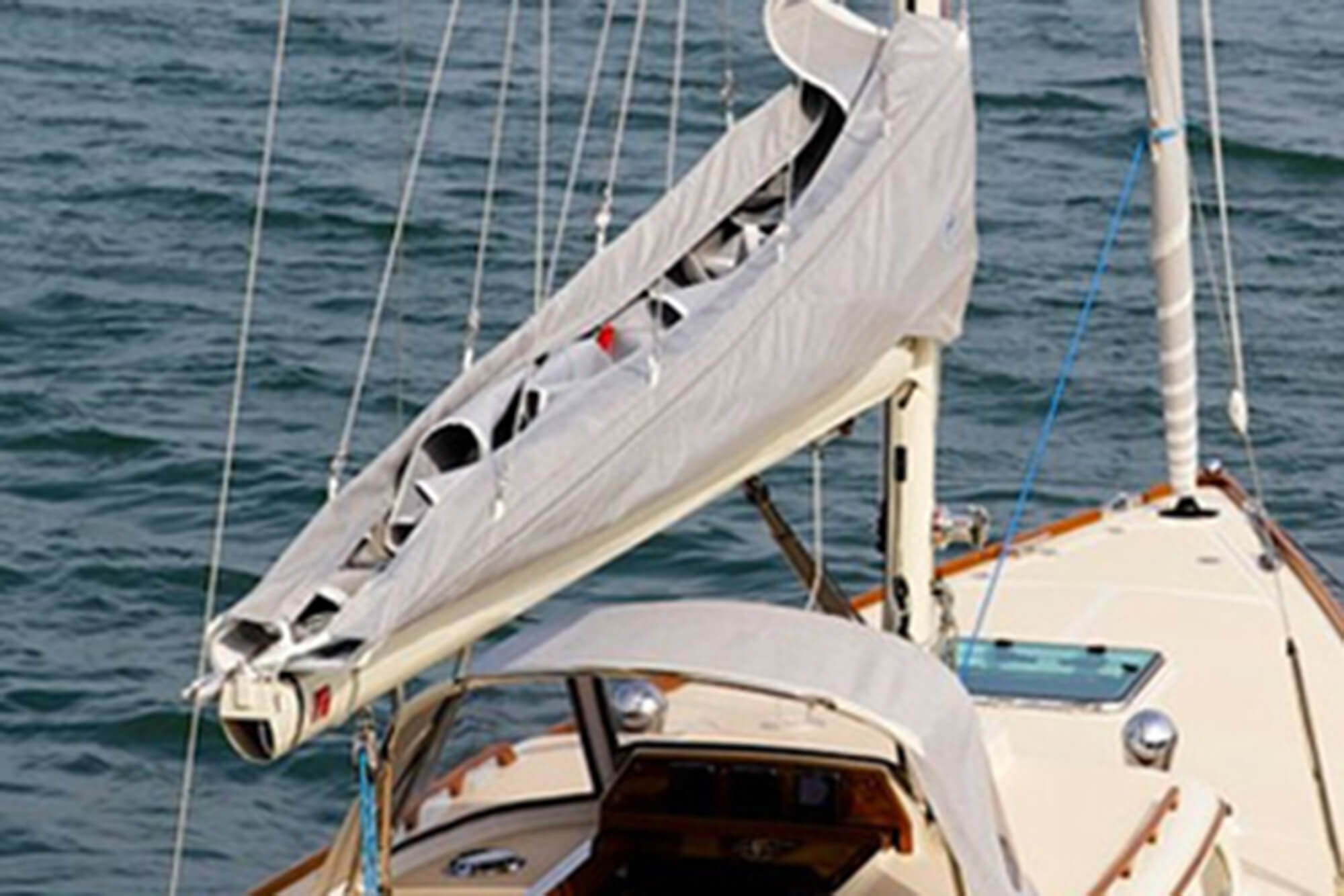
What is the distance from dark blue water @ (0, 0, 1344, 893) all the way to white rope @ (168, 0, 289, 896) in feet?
0.40

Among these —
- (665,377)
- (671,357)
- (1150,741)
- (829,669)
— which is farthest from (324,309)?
(829,669)

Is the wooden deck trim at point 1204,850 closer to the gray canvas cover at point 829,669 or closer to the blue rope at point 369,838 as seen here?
the gray canvas cover at point 829,669

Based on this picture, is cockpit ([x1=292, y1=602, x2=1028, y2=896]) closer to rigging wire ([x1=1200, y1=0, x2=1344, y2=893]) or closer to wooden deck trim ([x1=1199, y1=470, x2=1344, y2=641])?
rigging wire ([x1=1200, y1=0, x2=1344, y2=893])

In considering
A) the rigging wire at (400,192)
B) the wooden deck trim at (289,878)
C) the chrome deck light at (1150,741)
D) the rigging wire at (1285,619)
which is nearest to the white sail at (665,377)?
the chrome deck light at (1150,741)

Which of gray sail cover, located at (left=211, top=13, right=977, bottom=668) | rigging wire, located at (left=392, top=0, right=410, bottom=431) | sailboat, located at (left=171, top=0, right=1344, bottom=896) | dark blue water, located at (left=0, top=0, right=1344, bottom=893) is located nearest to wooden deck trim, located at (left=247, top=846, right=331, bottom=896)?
sailboat, located at (left=171, top=0, right=1344, bottom=896)

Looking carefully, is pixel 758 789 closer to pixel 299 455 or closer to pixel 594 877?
pixel 594 877

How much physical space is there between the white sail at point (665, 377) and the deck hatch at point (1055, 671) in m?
2.20

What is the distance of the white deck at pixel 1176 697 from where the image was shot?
11.9 meters

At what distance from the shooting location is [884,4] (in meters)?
22.1

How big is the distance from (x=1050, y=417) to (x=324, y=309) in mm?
8138

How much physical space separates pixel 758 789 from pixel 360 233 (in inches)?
536

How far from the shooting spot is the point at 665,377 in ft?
33.6

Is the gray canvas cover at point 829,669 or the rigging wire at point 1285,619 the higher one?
the gray canvas cover at point 829,669

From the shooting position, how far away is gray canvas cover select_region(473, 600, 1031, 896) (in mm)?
10172
